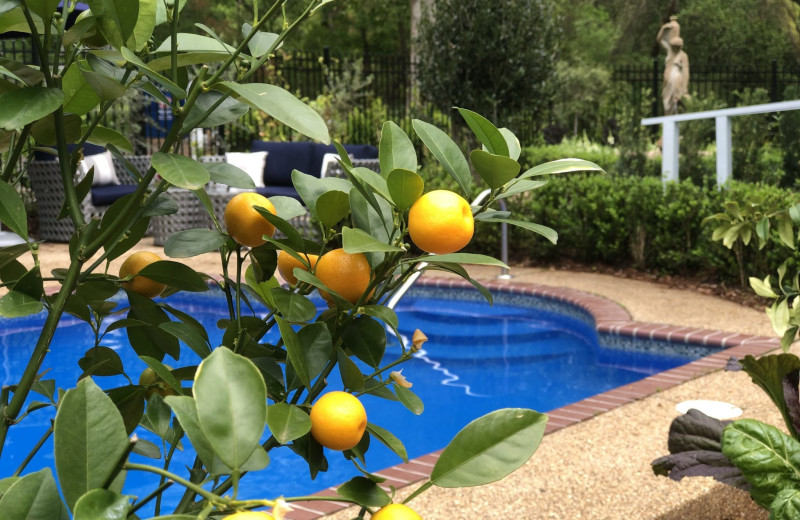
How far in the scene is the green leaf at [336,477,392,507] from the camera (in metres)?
0.66

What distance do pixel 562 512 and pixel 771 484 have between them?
958 mm

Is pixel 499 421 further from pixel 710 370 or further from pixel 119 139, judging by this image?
pixel 710 370

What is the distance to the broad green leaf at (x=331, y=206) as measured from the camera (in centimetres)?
79

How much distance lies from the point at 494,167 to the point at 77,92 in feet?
1.41

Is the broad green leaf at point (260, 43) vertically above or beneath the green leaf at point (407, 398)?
above

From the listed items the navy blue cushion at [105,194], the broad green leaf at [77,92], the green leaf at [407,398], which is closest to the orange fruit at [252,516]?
Answer: the green leaf at [407,398]

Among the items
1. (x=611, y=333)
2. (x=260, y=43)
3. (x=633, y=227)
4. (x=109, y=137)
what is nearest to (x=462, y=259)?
(x=260, y=43)

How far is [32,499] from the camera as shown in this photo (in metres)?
0.55

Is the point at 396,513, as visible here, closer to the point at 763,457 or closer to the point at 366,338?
the point at 366,338

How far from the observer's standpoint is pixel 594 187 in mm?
7648

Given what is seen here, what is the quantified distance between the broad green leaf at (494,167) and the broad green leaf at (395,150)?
3.0 inches

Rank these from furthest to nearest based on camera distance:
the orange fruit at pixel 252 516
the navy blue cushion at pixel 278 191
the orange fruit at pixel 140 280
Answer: the navy blue cushion at pixel 278 191
the orange fruit at pixel 140 280
the orange fruit at pixel 252 516

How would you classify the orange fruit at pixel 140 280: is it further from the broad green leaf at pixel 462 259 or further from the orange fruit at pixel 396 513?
the orange fruit at pixel 396 513

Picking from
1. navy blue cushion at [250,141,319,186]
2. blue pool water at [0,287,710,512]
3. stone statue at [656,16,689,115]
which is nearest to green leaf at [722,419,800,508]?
blue pool water at [0,287,710,512]
